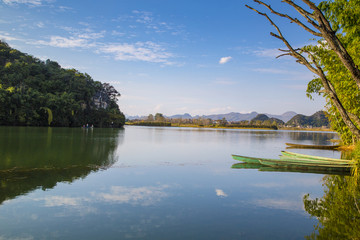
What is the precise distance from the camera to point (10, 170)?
391 inches

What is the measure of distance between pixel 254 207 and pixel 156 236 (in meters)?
3.20

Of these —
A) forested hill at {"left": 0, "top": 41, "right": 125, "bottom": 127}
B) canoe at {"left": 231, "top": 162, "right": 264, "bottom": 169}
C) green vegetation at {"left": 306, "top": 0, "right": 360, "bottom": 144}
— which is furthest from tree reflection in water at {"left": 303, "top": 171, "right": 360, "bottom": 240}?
forested hill at {"left": 0, "top": 41, "right": 125, "bottom": 127}

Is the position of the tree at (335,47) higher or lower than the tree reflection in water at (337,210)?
higher

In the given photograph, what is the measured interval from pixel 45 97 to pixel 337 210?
67324mm

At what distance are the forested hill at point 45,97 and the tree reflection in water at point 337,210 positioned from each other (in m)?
59.1

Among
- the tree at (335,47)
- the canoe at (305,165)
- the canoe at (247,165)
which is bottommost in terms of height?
the canoe at (247,165)

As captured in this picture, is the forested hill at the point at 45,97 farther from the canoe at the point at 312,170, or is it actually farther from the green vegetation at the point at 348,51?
the green vegetation at the point at 348,51

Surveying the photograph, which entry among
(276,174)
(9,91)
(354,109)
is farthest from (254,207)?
(9,91)

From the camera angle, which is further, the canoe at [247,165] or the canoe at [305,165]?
the canoe at [247,165]

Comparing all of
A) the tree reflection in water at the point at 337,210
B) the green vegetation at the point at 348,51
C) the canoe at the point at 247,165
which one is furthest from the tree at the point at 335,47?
the canoe at the point at 247,165

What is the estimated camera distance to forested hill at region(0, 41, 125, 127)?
56094 millimetres

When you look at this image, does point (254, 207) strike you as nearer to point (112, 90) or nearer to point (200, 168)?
point (200, 168)

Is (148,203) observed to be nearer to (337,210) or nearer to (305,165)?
(337,210)

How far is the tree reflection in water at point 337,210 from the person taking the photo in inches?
207
